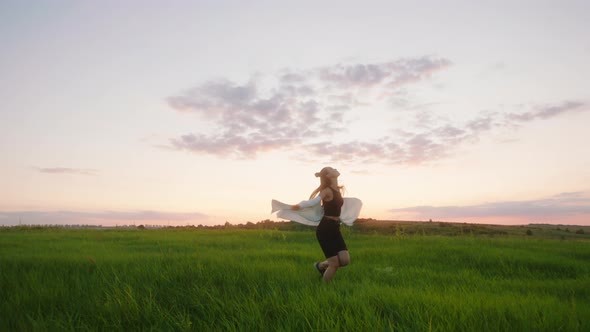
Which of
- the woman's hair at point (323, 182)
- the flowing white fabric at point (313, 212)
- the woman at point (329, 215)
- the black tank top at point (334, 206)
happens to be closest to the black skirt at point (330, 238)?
the woman at point (329, 215)

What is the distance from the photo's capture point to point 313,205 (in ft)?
28.6

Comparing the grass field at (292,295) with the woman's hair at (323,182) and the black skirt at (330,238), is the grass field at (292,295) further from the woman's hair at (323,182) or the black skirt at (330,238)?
the woman's hair at (323,182)

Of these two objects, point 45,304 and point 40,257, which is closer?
point 45,304

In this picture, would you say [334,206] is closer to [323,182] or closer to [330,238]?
[323,182]

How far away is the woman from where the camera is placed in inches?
323

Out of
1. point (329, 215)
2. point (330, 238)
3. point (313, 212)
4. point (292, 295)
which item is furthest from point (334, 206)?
point (292, 295)

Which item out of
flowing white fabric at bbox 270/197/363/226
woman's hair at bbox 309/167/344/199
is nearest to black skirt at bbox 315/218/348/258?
flowing white fabric at bbox 270/197/363/226

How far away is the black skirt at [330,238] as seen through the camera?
8.19m

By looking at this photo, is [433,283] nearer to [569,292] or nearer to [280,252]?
[569,292]

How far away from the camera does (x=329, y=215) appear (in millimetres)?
8578

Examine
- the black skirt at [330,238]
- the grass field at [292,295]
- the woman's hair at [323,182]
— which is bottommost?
the grass field at [292,295]

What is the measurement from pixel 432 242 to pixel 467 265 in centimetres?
448

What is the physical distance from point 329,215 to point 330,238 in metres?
0.50

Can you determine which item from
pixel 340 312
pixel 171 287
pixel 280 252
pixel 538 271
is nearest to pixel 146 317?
pixel 171 287
